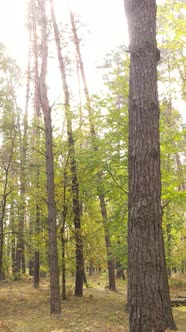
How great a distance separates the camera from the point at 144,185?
147 inches

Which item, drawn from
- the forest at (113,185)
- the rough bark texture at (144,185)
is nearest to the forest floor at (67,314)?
the forest at (113,185)

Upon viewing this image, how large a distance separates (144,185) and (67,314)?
880cm

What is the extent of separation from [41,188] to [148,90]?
1212 centimetres

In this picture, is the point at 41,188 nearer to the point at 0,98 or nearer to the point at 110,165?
the point at 0,98

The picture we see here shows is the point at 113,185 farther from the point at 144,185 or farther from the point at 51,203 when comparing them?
the point at 144,185

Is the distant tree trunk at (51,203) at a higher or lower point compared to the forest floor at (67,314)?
higher

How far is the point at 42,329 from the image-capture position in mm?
8758

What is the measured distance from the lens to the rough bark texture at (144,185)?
3520 millimetres

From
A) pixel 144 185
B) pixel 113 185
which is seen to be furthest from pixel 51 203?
pixel 144 185

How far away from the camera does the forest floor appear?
902cm

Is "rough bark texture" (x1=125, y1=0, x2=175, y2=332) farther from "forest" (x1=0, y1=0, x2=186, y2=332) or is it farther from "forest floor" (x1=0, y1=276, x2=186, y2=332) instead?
"forest floor" (x1=0, y1=276, x2=186, y2=332)

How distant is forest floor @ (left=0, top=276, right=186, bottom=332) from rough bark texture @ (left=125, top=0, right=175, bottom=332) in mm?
5548

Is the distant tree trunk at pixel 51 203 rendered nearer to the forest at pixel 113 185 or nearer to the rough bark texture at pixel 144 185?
the forest at pixel 113 185

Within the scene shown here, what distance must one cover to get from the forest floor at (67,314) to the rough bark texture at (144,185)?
18.2ft
